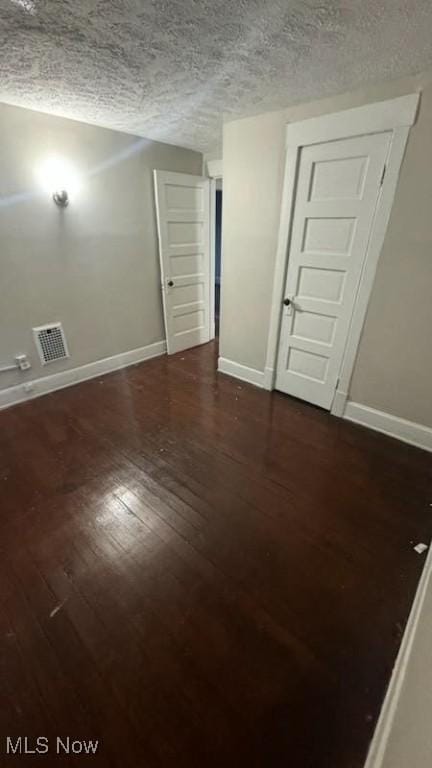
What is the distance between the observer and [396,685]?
1053mm

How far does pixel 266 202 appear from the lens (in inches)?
100

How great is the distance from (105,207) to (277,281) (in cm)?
183

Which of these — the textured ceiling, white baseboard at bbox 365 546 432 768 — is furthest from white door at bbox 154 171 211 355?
white baseboard at bbox 365 546 432 768

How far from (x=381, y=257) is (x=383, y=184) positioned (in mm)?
445

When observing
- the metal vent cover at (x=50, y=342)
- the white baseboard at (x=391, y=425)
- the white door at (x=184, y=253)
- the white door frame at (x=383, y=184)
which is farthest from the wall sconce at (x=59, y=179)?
the white baseboard at (x=391, y=425)

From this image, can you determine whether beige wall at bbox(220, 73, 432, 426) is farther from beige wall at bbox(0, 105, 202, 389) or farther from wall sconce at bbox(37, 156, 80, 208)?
wall sconce at bbox(37, 156, 80, 208)

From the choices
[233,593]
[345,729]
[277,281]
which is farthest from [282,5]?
A: [345,729]

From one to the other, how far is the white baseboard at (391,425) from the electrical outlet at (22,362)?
290cm

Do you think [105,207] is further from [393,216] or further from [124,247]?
[393,216]

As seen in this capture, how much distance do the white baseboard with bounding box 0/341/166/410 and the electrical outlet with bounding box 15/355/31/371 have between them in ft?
0.47

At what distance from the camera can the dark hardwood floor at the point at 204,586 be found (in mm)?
1021

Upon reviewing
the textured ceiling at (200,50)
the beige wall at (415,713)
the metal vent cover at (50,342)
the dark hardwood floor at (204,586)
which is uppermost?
the textured ceiling at (200,50)

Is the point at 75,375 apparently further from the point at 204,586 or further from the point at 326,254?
the point at 326,254

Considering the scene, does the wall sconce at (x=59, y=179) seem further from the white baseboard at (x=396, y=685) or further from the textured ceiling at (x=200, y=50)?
the white baseboard at (x=396, y=685)
